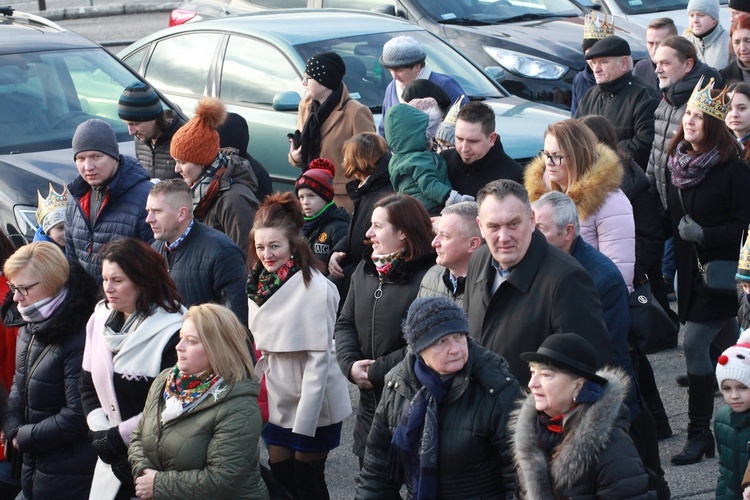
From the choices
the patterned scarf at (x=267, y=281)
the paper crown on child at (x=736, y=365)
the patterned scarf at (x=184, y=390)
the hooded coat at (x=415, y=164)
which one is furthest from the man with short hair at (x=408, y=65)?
the patterned scarf at (x=184, y=390)

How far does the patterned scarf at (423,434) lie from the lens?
443cm

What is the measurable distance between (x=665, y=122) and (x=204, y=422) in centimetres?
413

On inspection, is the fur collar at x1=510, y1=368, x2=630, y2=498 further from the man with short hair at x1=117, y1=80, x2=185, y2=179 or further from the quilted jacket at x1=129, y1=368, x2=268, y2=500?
the man with short hair at x1=117, y1=80, x2=185, y2=179

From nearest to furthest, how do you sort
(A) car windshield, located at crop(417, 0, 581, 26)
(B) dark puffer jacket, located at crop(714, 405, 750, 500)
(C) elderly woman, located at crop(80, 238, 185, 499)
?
1. (B) dark puffer jacket, located at crop(714, 405, 750, 500)
2. (C) elderly woman, located at crop(80, 238, 185, 499)
3. (A) car windshield, located at crop(417, 0, 581, 26)

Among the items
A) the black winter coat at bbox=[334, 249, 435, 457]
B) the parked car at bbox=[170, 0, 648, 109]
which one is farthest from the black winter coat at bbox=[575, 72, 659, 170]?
the black winter coat at bbox=[334, 249, 435, 457]

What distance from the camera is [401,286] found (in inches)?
227

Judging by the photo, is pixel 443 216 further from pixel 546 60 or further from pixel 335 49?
pixel 546 60

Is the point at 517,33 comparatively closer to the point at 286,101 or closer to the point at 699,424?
the point at 286,101

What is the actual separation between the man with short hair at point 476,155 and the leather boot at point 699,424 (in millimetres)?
1551

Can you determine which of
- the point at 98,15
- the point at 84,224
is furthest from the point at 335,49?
the point at 98,15

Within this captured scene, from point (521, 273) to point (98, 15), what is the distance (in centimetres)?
2078

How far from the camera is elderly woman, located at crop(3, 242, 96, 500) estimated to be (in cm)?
569

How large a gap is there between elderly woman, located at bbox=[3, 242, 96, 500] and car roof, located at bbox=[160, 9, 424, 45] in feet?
15.6

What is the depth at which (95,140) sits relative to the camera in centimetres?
689
